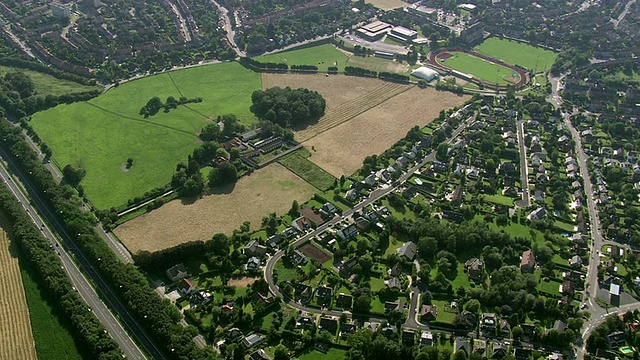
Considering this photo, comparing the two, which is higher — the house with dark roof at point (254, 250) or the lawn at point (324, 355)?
the house with dark roof at point (254, 250)

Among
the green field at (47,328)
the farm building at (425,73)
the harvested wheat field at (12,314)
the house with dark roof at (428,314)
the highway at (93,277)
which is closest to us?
the green field at (47,328)

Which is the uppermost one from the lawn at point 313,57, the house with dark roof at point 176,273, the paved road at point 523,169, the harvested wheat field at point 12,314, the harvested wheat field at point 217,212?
the house with dark roof at point 176,273

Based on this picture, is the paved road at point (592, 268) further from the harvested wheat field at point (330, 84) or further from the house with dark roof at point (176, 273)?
the house with dark roof at point (176, 273)

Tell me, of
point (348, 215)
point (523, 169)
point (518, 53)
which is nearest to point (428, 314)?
point (348, 215)

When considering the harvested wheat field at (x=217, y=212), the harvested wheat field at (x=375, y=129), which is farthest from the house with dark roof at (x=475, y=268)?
the harvested wheat field at (x=375, y=129)

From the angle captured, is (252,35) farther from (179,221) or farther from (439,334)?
(439,334)

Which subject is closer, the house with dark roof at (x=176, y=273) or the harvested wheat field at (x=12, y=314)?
the harvested wheat field at (x=12, y=314)

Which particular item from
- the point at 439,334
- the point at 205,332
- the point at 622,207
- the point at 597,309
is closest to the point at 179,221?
the point at 205,332

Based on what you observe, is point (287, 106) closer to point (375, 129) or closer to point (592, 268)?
point (375, 129)
